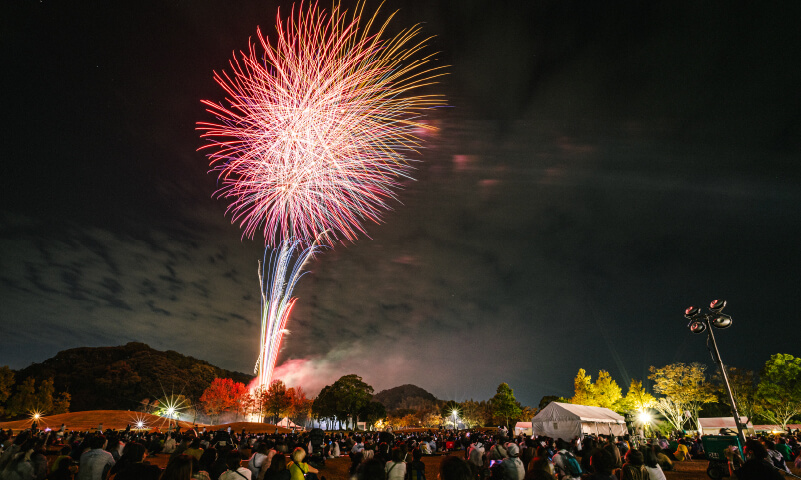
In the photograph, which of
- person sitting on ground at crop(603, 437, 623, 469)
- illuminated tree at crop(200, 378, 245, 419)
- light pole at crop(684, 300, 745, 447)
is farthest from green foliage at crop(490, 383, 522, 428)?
person sitting on ground at crop(603, 437, 623, 469)

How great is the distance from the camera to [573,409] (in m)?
29.0

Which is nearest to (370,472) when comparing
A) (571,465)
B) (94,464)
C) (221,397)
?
(94,464)

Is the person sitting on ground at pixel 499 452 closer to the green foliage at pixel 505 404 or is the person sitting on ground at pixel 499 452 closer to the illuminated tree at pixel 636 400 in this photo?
the illuminated tree at pixel 636 400

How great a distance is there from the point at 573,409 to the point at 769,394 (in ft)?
126

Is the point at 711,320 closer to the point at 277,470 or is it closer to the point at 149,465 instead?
the point at 277,470

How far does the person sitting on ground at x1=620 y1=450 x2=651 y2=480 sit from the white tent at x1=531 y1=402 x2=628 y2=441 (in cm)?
2536

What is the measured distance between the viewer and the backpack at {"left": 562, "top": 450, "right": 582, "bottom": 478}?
28.2 ft

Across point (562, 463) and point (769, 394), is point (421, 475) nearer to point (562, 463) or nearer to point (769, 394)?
point (562, 463)

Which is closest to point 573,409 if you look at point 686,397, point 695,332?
point 695,332

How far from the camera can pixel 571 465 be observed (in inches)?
344

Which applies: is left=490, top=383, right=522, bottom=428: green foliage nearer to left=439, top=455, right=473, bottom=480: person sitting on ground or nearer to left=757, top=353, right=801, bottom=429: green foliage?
left=757, top=353, right=801, bottom=429: green foliage

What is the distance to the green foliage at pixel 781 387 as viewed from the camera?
4509 centimetres

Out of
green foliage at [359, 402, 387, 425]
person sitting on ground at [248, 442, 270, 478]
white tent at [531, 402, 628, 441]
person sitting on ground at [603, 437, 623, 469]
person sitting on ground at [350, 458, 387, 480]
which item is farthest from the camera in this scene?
green foliage at [359, 402, 387, 425]

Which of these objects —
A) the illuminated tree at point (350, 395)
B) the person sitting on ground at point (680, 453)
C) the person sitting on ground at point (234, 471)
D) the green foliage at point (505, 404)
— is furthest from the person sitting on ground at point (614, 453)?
the illuminated tree at point (350, 395)
